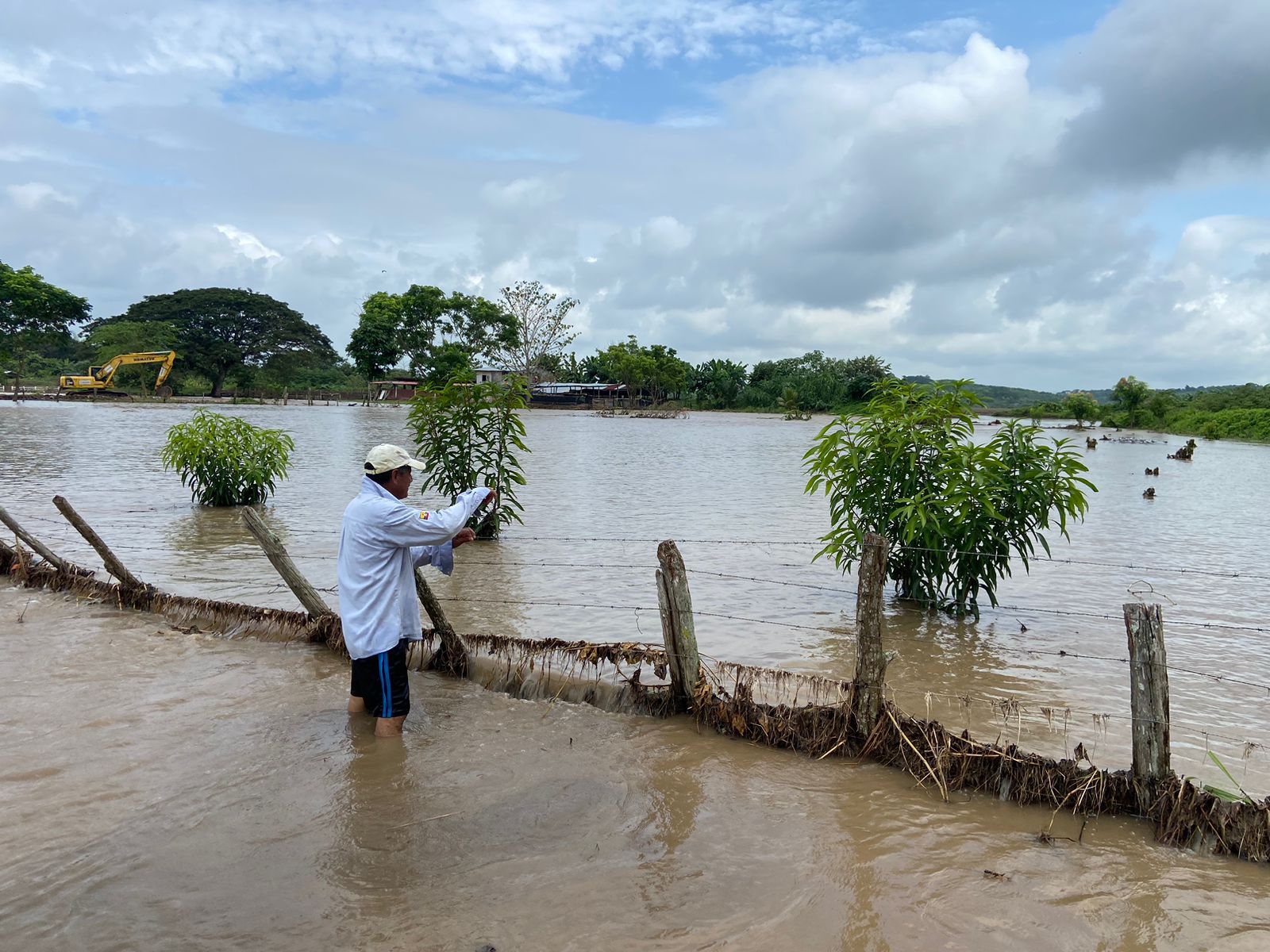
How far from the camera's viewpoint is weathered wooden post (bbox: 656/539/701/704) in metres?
5.36

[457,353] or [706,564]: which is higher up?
[457,353]

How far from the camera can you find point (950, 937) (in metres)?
3.49

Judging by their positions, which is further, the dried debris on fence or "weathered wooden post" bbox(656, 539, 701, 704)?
"weathered wooden post" bbox(656, 539, 701, 704)

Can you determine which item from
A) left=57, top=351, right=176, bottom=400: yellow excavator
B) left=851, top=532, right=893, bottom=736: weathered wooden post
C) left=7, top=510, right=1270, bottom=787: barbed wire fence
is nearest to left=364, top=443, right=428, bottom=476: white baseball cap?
left=851, top=532, right=893, bottom=736: weathered wooden post

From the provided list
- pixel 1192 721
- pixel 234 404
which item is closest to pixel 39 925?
pixel 1192 721

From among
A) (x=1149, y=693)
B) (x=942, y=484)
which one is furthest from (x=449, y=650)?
(x=942, y=484)

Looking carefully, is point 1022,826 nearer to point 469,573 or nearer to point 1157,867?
point 1157,867

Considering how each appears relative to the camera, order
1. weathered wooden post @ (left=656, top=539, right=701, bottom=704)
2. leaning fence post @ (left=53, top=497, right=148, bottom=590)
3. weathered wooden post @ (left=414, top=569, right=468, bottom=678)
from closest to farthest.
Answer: weathered wooden post @ (left=656, top=539, right=701, bottom=704) < weathered wooden post @ (left=414, top=569, right=468, bottom=678) < leaning fence post @ (left=53, top=497, right=148, bottom=590)

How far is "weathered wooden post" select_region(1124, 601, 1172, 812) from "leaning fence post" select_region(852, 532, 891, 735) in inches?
48.2

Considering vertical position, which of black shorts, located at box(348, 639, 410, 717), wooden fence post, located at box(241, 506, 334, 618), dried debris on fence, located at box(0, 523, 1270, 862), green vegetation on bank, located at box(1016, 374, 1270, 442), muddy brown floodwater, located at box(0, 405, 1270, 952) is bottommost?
muddy brown floodwater, located at box(0, 405, 1270, 952)

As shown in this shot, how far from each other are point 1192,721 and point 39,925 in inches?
270

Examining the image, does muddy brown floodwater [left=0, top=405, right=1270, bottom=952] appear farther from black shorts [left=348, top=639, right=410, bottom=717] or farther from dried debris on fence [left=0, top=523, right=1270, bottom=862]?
black shorts [left=348, top=639, right=410, bottom=717]

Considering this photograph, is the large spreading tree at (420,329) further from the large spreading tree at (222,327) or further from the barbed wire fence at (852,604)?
the barbed wire fence at (852,604)

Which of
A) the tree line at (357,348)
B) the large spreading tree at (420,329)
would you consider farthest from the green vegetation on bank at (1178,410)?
the large spreading tree at (420,329)
